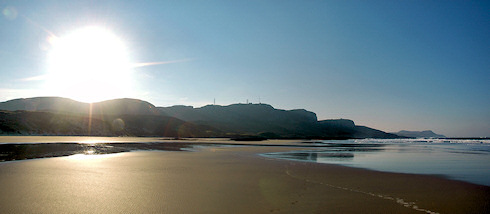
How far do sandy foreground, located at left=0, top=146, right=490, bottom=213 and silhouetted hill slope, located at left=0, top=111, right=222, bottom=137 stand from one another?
3978 inches

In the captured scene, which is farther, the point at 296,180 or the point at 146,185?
the point at 296,180

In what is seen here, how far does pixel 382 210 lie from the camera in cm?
892

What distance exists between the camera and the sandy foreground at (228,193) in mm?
8930

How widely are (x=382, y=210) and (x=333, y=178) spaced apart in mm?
6077

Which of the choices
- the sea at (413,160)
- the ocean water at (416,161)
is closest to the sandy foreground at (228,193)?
the ocean water at (416,161)

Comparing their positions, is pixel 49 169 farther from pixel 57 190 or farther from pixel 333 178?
pixel 333 178

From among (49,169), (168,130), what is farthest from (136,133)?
(49,169)

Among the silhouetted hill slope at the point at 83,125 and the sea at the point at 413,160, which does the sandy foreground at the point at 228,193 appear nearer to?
the sea at the point at 413,160

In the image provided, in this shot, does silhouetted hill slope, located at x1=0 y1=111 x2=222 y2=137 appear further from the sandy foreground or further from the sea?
the sandy foreground

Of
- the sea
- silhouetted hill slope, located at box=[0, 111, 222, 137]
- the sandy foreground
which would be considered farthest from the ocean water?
silhouetted hill slope, located at box=[0, 111, 222, 137]

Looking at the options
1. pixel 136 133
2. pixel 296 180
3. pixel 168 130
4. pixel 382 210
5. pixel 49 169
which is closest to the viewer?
pixel 382 210

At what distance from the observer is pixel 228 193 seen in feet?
36.2

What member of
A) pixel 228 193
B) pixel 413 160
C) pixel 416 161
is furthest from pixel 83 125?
pixel 228 193

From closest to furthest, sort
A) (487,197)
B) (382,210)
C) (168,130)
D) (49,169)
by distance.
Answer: (382,210) < (487,197) < (49,169) < (168,130)
